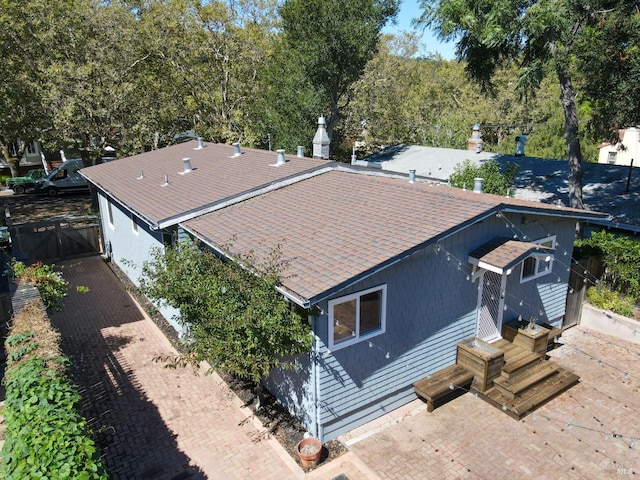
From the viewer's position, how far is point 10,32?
23.6 metres

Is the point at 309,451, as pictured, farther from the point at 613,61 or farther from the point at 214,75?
the point at 214,75

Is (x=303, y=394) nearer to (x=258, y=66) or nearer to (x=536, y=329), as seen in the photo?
(x=536, y=329)

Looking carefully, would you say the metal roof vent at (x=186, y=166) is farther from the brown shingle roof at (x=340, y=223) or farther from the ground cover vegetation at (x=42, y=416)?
the ground cover vegetation at (x=42, y=416)

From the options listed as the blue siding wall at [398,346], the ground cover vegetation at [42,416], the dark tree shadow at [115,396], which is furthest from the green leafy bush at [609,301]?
the ground cover vegetation at [42,416]

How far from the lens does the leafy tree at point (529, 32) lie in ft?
44.2

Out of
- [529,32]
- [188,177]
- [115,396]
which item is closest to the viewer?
[115,396]

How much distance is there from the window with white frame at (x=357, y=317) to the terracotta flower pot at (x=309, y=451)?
1664mm

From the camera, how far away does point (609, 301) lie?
1265 cm

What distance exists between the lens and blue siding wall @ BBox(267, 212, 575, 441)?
26.3 feet

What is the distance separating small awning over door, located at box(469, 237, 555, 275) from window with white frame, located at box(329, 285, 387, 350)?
7.77 feet

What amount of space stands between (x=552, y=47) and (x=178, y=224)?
41.4 ft

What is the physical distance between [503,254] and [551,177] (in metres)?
12.0

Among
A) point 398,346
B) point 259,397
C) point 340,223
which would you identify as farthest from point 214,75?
point 398,346

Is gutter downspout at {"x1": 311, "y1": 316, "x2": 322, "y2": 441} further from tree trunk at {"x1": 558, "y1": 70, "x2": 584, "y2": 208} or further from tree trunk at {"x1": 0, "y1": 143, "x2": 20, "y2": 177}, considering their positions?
tree trunk at {"x1": 0, "y1": 143, "x2": 20, "y2": 177}
